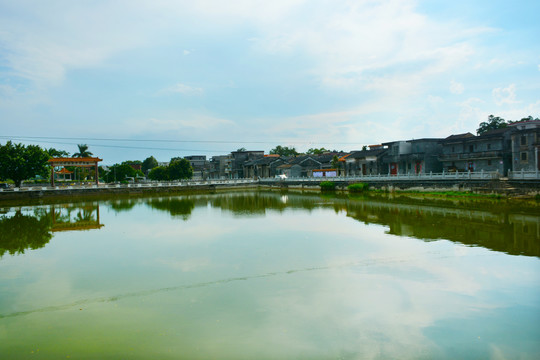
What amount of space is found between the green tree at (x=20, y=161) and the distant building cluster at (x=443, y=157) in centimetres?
3898

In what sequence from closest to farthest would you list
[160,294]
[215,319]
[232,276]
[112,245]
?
[215,319] → [160,294] → [232,276] → [112,245]

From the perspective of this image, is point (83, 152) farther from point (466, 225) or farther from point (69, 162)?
point (466, 225)

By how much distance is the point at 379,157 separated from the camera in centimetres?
5147

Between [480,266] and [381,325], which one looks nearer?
[381,325]

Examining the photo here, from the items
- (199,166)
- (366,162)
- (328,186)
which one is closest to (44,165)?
(328,186)

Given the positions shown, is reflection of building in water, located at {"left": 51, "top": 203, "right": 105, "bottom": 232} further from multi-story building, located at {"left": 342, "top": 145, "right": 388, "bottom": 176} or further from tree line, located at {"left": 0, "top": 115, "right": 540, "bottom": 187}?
multi-story building, located at {"left": 342, "top": 145, "right": 388, "bottom": 176}

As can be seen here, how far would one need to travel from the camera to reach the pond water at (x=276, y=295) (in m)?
6.59

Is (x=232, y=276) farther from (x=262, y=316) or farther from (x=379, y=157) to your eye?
(x=379, y=157)

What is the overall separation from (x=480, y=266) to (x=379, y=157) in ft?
138

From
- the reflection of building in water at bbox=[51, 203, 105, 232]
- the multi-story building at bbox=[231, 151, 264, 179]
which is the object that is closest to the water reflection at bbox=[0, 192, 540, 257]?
the reflection of building in water at bbox=[51, 203, 105, 232]

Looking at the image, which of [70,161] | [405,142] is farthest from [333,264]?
[70,161]

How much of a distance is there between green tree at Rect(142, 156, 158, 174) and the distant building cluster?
4718cm

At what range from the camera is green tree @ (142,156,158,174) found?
107 m

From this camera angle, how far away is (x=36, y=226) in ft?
70.8
